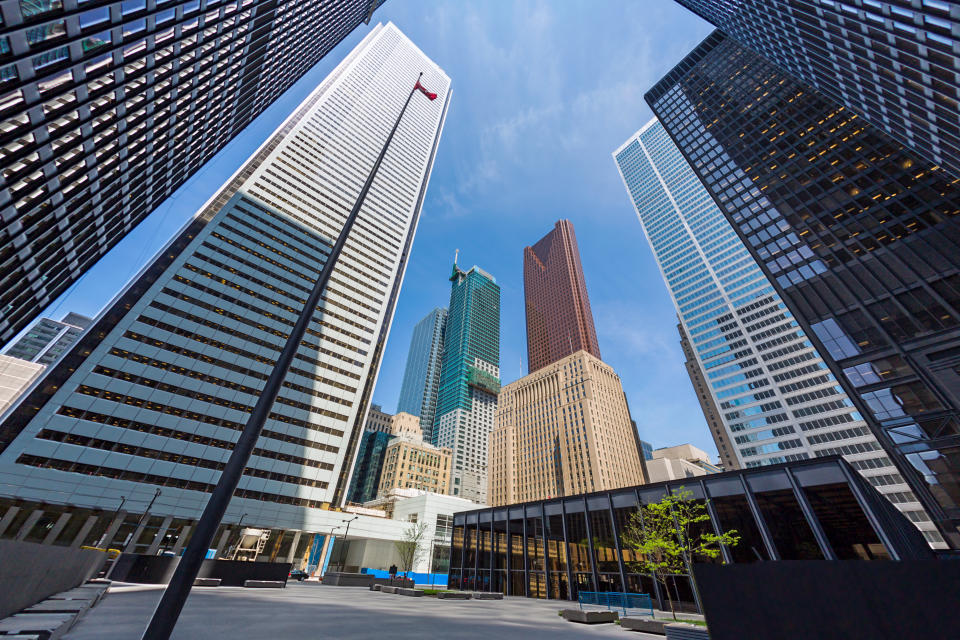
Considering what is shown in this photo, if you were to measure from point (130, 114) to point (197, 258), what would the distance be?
49.3 meters

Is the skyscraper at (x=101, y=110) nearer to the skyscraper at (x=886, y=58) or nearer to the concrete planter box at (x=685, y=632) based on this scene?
the concrete planter box at (x=685, y=632)

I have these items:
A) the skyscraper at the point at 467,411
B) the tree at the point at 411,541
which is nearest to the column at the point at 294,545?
the tree at the point at 411,541

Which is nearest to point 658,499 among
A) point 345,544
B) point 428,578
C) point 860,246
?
point 428,578

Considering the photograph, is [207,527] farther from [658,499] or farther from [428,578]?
[428,578]

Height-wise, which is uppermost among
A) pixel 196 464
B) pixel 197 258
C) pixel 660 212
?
pixel 660 212

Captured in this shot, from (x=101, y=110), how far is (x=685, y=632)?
3829 centimetres

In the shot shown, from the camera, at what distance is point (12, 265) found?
23719 mm

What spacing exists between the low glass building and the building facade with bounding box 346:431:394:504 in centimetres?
10052

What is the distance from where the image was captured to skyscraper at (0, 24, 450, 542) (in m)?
48.0

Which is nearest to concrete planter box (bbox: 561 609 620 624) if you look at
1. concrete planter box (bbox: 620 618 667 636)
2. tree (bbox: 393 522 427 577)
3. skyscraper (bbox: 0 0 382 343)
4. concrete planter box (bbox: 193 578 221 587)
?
concrete planter box (bbox: 620 618 667 636)

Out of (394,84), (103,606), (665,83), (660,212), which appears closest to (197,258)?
(103,606)

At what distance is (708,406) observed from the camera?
427 feet

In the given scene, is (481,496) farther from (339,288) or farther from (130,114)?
(130,114)

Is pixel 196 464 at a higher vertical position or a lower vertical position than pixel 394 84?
lower
